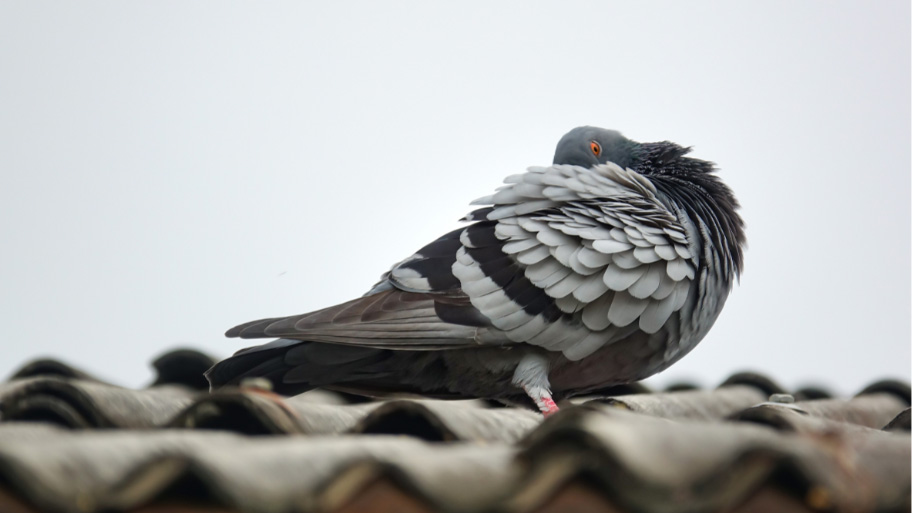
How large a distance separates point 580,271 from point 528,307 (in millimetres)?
237

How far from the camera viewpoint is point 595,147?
477 centimetres

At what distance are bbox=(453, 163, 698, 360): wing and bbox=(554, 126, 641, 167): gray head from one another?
105cm

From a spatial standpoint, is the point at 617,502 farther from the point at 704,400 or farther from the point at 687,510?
the point at 704,400

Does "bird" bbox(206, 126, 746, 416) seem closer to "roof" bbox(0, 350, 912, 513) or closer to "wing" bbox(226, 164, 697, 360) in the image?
"wing" bbox(226, 164, 697, 360)

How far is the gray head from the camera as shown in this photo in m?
4.73

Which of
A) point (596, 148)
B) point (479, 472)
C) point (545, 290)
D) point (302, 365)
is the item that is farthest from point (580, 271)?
point (479, 472)

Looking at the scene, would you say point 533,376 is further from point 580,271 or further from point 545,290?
point 580,271

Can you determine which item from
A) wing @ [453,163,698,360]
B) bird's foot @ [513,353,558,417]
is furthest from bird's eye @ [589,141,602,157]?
bird's foot @ [513,353,558,417]

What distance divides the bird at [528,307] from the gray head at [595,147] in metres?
0.81

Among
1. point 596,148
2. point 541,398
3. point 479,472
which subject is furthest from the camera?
point 596,148

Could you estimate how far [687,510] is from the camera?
1.38 m

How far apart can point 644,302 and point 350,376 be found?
3.89 feet

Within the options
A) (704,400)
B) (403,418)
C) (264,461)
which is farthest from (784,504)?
(704,400)

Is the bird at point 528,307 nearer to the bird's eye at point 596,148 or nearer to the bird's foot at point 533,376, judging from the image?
the bird's foot at point 533,376
